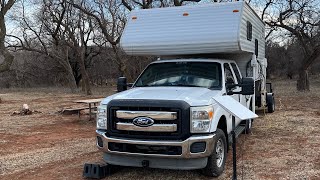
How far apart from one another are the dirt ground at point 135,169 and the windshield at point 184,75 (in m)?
1.51

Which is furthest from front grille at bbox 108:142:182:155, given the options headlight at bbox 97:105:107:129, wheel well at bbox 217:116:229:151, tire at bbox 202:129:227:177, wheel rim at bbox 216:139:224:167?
wheel well at bbox 217:116:229:151

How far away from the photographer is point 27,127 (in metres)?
11.7

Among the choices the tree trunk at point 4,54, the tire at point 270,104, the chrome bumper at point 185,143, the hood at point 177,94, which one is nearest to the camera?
the chrome bumper at point 185,143

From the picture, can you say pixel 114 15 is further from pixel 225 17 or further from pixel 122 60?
pixel 225 17

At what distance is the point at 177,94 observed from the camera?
5.71 m

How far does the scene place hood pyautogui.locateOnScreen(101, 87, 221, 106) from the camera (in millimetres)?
5450

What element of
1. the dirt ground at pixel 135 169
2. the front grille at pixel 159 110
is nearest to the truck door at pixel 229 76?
the dirt ground at pixel 135 169

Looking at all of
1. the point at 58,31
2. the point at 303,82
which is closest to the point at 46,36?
the point at 58,31

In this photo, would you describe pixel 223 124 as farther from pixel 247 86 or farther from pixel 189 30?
pixel 189 30

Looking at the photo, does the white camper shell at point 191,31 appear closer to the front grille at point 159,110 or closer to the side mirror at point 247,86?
the side mirror at point 247,86

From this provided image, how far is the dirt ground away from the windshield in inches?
59.6

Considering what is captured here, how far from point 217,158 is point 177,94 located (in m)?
1.18

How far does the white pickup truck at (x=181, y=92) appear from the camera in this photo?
531 cm

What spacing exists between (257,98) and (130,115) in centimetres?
776
